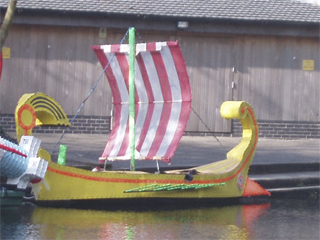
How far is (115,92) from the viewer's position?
12.9m

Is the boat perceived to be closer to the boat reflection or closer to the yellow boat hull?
the yellow boat hull

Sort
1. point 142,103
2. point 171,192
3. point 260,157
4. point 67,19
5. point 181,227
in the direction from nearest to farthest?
point 181,227, point 171,192, point 142,103, point 260,157, point 67,19

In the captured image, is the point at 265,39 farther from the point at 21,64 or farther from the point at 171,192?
the point at 171,192

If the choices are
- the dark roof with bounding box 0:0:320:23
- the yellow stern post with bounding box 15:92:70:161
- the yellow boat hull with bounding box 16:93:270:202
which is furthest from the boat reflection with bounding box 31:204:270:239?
the dark roof with bounding box 0:0:320:23

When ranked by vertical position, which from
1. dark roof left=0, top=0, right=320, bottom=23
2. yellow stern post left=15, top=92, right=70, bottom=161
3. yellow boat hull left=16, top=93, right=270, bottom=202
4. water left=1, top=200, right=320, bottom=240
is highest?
dark roof left=0, top=0, right=320, bottom=23

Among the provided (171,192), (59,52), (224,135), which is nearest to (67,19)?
(59,52)

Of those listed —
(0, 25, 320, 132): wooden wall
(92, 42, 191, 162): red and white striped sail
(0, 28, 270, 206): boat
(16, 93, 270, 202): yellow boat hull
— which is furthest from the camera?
(0, 25, 320, 132): wooden wall

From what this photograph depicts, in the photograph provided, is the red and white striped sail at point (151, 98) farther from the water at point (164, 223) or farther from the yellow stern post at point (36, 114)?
the yellow stern post at point (36, 114)

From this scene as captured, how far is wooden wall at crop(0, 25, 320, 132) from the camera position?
1998cm

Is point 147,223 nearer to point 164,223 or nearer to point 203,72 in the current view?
point 164,223

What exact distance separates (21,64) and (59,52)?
40.7 inches

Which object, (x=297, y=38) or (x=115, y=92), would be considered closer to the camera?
(x=115, y=92)

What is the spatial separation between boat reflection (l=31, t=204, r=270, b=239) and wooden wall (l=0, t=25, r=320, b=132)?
28.7ft

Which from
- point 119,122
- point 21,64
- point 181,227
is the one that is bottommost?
point 181,227
